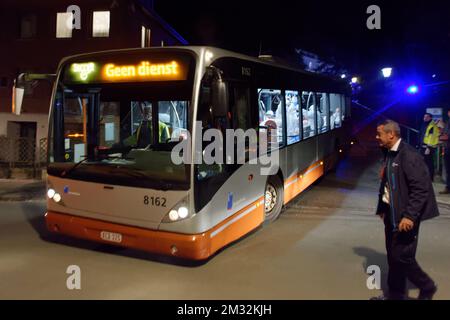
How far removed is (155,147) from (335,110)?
753 centimetres

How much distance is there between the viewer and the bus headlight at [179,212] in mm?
5277

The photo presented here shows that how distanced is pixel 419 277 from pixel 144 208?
10.2ft

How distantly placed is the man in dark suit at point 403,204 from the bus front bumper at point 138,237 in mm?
2118

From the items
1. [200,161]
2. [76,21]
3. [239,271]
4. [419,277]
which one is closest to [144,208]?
[200,161]

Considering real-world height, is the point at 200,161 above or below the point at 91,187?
above

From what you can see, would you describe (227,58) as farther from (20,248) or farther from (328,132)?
(328,132)

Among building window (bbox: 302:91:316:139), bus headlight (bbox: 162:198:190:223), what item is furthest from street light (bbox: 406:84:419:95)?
bus headlight (bbox: 162:198:190:223)

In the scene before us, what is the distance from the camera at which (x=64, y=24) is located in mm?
21328

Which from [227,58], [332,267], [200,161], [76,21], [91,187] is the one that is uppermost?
[76,21]

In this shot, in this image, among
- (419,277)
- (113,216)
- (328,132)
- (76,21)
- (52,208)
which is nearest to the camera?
(419,277)

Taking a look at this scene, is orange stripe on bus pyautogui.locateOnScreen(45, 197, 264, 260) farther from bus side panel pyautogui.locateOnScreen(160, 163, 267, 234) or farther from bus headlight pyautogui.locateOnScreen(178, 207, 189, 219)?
bus headlight pyautogui.locateOnScreen(178, 207, 189, 219)

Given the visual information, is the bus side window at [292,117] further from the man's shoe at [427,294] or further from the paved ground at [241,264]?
the man's shoe at [427,294]

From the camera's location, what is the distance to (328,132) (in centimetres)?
1182

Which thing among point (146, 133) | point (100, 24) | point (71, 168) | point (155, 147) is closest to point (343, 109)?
point (146, 133)
